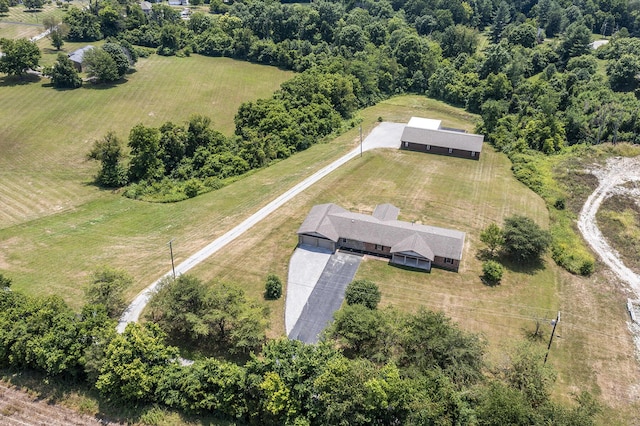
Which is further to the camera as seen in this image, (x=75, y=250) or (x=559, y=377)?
(x=75, y=250)

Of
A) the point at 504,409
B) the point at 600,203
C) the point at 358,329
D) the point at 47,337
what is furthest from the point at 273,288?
the point at 600,203

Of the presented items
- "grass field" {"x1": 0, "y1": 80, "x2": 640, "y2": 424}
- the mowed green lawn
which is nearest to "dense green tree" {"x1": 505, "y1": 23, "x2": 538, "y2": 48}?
"grass field" {"x1": 0, "y1": 80, "x2": 640, "y2": 424}

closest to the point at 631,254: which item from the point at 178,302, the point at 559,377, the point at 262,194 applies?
the point at 559,377

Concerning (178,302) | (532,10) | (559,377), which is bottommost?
(559,377)

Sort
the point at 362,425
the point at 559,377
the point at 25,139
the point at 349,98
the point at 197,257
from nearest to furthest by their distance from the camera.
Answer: the point at 362,425 → the point at 559,377 → the point at 197,257 → the point at 25,139 → the point at 349,98

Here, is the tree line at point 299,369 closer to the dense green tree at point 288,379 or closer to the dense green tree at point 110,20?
the dense green tree at point 288,379

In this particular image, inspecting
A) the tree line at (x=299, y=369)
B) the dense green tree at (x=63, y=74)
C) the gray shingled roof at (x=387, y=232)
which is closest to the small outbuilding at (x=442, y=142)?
the gray shingled roof at (x=387, y=232)

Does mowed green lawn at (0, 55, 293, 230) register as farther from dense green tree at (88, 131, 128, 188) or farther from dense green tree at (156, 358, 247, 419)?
dense green tree at (156, 358, 247, 419)

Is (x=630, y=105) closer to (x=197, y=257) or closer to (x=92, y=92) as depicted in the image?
(x=197, y=257)
